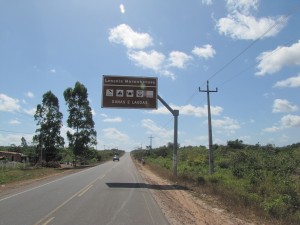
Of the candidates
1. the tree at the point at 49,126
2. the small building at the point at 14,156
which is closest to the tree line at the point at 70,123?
the tree at the point at 49,126

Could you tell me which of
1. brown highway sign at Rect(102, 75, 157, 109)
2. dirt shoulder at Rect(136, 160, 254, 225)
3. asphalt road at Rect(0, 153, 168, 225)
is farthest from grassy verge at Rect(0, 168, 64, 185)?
dirt shoulder at Rect(136, 160, 254, 225)

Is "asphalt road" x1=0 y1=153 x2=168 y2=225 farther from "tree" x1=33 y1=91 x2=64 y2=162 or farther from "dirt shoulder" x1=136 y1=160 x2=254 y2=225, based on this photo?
"tree" x1=33 y1=91 x2=64 y2=162

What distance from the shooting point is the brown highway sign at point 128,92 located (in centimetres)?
2870

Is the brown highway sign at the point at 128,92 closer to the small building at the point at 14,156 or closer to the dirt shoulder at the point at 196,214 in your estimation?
the dirt shoulder at the point at 196,214

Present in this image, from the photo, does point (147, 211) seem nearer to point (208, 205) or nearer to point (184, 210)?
point (184, 210)

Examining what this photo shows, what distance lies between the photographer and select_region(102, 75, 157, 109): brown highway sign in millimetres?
28703

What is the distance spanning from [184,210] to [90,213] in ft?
11.9

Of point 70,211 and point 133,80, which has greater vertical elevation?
point 133,80

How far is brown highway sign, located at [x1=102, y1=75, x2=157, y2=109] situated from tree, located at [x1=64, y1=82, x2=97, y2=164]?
3974 centimetres

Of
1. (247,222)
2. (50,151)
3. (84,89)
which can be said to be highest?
(84,89)

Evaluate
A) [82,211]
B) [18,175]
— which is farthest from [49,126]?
[82,211]

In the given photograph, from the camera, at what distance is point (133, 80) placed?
1137 inches

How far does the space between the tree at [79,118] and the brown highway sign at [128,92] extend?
39.7 metres

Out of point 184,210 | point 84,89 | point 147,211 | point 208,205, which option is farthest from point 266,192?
point 84,89
